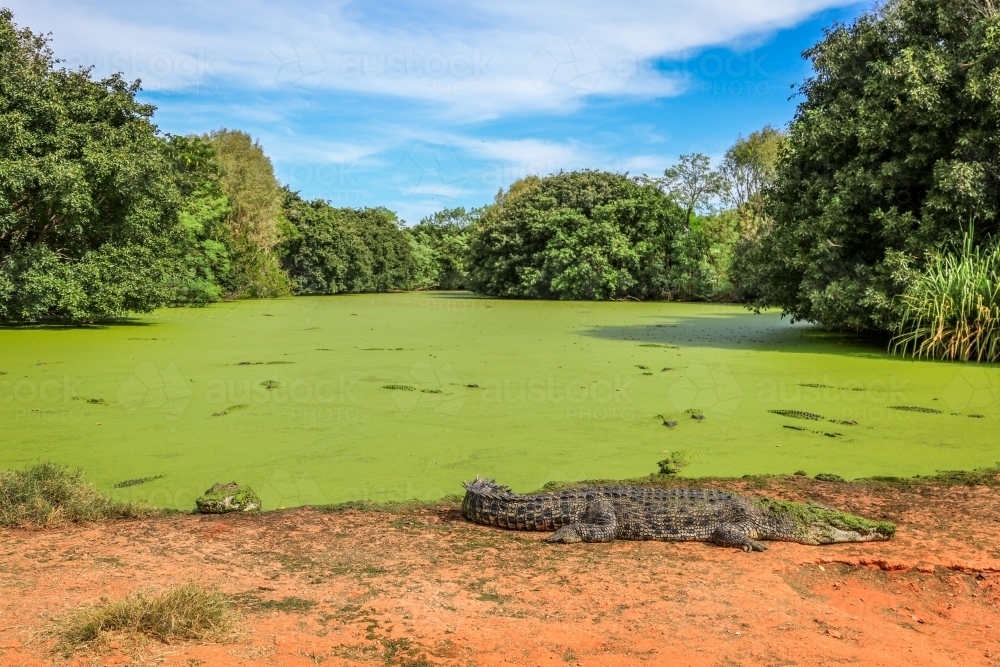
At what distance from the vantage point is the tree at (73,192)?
10883 millimetres

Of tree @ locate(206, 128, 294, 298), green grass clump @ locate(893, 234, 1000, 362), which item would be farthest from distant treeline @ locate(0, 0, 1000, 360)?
tree @ locate(206, 128, 294, 298)

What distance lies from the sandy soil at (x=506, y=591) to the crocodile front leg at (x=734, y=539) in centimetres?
6

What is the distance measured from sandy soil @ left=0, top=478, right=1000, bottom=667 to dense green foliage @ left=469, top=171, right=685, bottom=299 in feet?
64.4

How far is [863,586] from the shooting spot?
311cm

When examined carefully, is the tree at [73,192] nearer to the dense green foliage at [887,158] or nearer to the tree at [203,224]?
the tree at [203,224]

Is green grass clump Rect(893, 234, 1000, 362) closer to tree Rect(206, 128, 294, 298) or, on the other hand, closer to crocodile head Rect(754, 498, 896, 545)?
crocodile head Rect(754, 498, 896, 545)

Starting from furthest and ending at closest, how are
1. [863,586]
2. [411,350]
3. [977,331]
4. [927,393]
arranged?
[411,350], [977,331], [927,393], [863,586]

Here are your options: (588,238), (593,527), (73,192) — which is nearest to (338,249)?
(588,238)

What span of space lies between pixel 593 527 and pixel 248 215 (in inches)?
850

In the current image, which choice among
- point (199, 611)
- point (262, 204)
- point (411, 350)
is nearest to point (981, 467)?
point (199, 611)

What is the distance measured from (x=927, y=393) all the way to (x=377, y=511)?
5285 mm

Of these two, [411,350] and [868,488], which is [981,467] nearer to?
[868,488]

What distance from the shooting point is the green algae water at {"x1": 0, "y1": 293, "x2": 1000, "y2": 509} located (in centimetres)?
457

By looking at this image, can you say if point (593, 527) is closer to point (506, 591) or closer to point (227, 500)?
point (506, 591)
